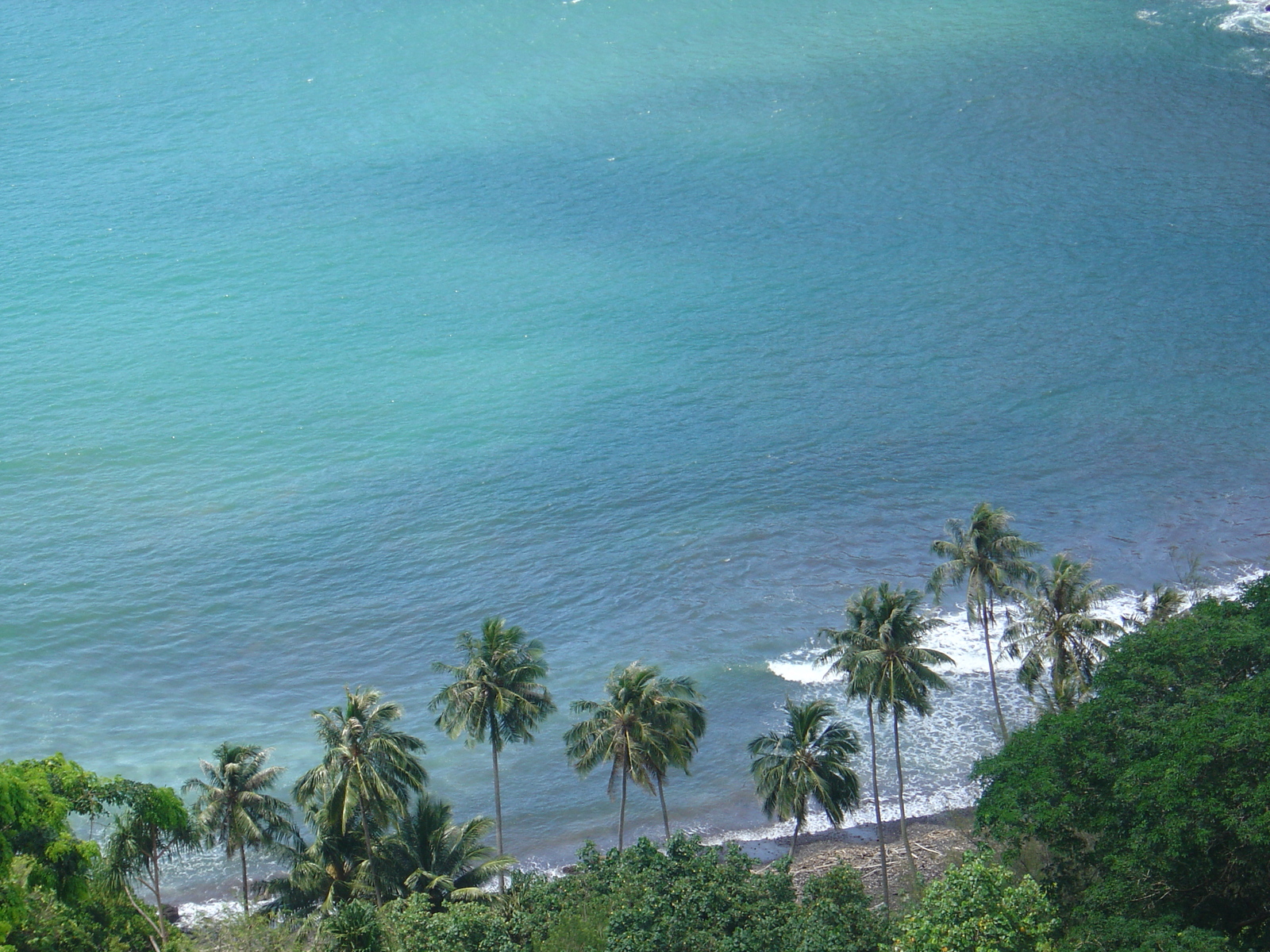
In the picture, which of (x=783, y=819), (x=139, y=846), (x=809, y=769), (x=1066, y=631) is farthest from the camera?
(x=1066, y=631)

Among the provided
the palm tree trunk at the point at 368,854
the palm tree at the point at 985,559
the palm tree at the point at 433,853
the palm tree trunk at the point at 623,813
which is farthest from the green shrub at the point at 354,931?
the palm tree at the point at 985,559

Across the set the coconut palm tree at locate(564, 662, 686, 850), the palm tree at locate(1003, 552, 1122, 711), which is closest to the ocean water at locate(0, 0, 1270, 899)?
the palm tree at locate(1003, 552, 1122, 711)

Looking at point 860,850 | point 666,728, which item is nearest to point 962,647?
point 860,850

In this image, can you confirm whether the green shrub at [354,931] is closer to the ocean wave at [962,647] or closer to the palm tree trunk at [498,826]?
the palm tree trunk at [498,826]

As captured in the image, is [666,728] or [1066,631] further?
[1066,631]

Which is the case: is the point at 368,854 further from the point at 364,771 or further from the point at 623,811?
the point at 623,811

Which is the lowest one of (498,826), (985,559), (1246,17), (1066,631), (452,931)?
(452,931)

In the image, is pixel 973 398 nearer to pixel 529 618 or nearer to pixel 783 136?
pixel 529 618

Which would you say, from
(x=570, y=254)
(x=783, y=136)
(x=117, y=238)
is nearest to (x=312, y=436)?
(x=570, y=254)
